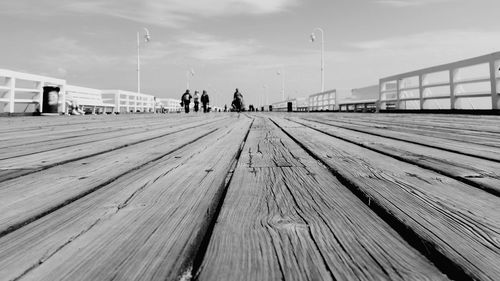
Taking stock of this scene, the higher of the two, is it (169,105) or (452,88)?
(169,105)

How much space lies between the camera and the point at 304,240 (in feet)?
2.56

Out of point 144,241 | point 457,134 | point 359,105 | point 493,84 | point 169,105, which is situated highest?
point 169,105

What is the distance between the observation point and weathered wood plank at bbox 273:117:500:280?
70 cm

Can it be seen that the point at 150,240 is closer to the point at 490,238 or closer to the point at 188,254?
the point at 188,254

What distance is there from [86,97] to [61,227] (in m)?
20.7

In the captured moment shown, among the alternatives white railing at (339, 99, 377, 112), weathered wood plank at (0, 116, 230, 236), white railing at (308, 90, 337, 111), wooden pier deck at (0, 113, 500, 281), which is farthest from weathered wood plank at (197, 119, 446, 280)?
white railing at (308, 90, 337, 111)

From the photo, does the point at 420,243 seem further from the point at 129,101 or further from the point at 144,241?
the point at 129,101

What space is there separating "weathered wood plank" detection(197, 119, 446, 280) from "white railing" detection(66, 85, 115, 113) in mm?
16278

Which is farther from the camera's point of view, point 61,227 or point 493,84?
point 493,84

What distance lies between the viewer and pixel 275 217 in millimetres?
938

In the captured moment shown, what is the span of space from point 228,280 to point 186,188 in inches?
28.7

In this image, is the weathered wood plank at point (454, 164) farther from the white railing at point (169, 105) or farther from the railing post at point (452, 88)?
the white railing at point (169, 105)

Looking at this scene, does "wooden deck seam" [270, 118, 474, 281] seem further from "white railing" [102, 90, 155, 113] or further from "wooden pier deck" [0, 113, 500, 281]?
"white railing" [102, 90, 155, 113]

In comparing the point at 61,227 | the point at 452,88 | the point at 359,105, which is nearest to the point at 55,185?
the point at 61,227
